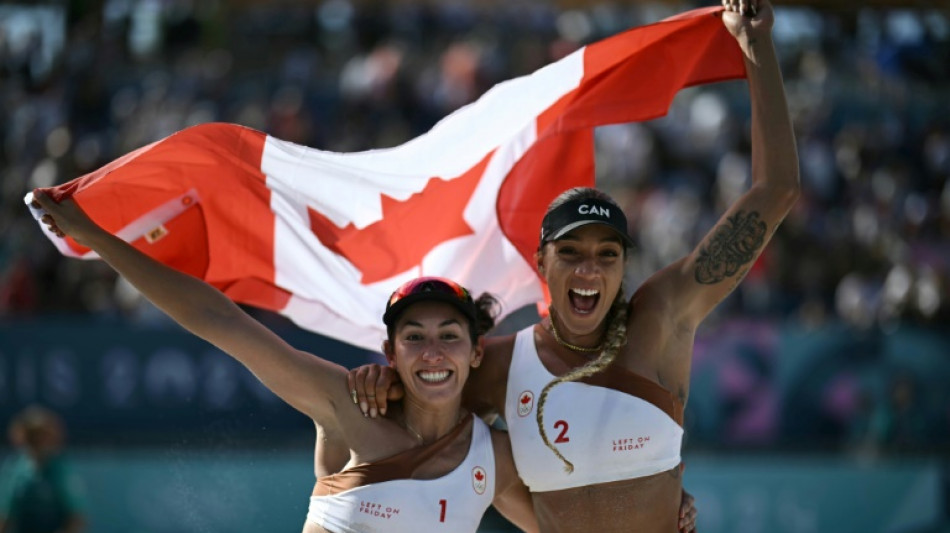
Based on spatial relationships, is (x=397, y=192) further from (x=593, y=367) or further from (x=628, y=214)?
(x=628, y=214)

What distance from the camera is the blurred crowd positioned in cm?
1401

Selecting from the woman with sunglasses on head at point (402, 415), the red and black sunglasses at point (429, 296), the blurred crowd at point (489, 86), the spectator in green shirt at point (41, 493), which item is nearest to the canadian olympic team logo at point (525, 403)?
the woman with sunglasses on head at point (402, 415)

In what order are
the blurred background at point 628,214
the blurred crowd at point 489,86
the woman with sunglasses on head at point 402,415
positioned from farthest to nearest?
the blurred crowd at point 489,86 → the blurred background at point 628,214 → the woman with sunglasses on head at point 402,415

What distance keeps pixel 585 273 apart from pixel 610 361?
372mm

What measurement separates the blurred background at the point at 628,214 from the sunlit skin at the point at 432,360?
3.60 metres

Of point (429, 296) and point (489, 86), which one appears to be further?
point (489, 86)

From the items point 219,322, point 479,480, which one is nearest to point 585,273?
point 479,480

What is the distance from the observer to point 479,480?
5.27 meters

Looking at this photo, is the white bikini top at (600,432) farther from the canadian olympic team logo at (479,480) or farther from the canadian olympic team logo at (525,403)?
the canadian olympic team logo at (479,480)

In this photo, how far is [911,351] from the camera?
42.8 ft

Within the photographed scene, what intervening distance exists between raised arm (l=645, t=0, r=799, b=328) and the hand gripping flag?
576 mm

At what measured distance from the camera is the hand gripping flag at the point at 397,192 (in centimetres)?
620

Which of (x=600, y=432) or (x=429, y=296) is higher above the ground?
(x=429, y=296)

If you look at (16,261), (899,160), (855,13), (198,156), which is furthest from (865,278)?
(198,156)
